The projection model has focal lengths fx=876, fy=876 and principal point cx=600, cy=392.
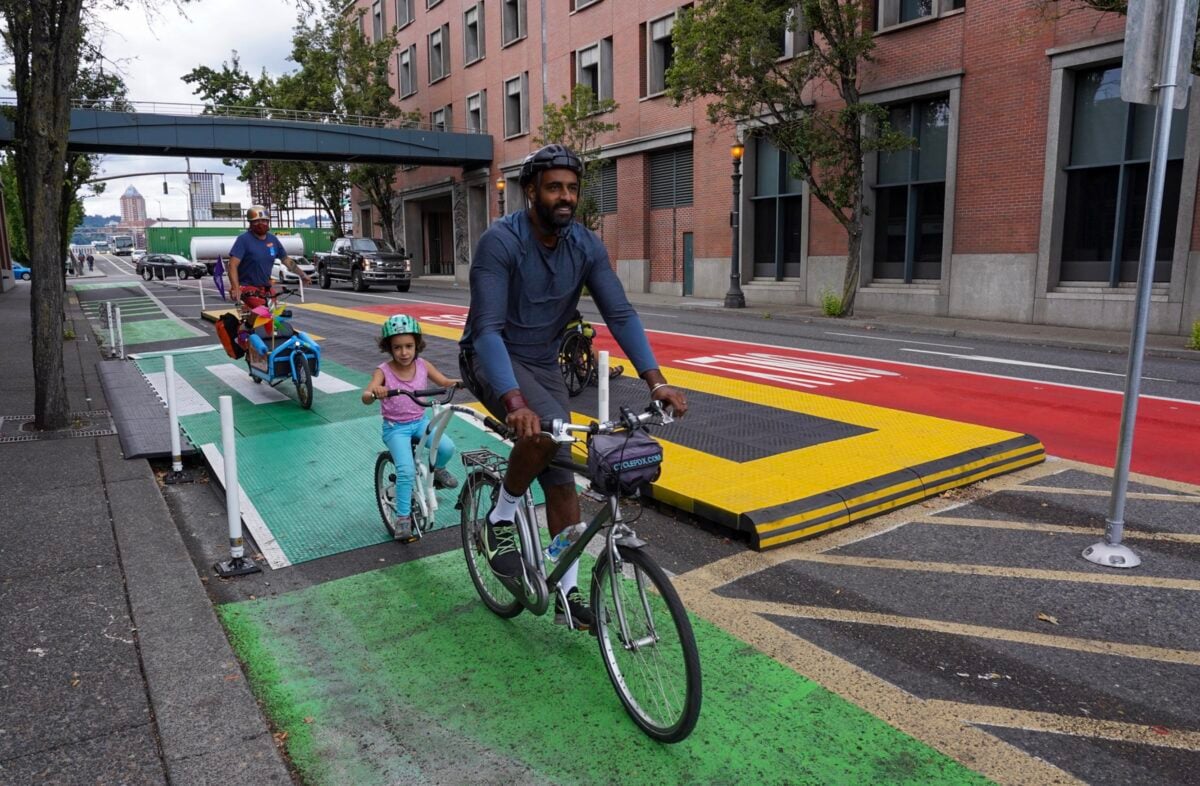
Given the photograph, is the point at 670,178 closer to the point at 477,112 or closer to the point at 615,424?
the point at 477,112

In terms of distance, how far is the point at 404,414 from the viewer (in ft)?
17.1

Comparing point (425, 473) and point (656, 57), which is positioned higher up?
point (656, 57)

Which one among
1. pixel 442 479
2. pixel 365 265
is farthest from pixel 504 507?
pixel 365 265

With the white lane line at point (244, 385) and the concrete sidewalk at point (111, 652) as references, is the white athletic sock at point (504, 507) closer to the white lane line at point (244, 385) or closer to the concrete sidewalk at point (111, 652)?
the concrete sidewalk at point (111, 652)

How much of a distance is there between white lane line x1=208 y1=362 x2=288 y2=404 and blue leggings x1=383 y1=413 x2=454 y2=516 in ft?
17.8

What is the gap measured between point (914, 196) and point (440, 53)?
3470 centimetres

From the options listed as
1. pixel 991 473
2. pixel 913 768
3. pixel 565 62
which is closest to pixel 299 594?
pixel 913 768

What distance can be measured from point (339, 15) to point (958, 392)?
4594 cm

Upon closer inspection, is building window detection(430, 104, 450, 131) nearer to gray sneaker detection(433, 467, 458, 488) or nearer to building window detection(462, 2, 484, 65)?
building window detection(462, 2, 484, 65)

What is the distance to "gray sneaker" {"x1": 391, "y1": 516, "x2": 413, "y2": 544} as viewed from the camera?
527cm

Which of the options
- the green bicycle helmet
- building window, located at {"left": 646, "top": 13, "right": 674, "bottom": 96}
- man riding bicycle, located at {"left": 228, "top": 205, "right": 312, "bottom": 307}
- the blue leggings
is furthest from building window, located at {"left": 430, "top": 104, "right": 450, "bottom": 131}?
the blue leggings

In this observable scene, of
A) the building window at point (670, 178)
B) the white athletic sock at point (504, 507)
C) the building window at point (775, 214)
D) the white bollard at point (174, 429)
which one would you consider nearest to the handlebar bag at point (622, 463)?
the white athletic sock at point (504, 507)

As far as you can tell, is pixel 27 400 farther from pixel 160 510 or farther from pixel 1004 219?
pixel 1004 219

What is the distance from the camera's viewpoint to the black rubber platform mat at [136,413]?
7.36 m
